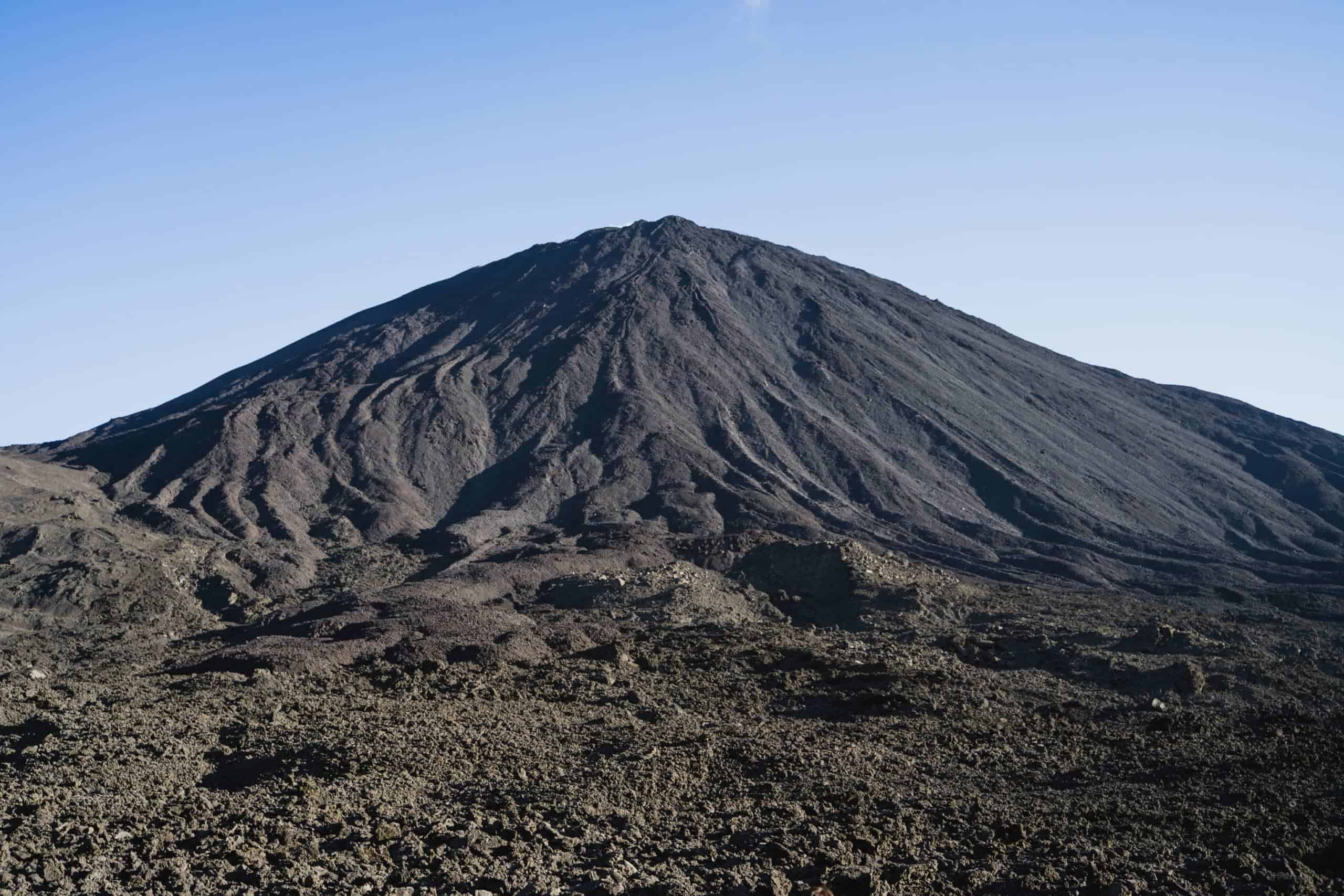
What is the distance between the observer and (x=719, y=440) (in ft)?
206

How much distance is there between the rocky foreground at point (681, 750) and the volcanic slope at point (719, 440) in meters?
14.0

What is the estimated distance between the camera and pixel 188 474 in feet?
190

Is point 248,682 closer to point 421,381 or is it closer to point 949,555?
point 949,555

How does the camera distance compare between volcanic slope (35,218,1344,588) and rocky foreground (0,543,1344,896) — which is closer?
rocky foreground (0,543,1344,896)

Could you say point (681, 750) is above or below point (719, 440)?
below

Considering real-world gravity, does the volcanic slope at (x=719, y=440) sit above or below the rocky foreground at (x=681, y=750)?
above

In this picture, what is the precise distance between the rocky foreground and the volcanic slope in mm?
14030

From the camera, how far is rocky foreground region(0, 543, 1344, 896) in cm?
1412

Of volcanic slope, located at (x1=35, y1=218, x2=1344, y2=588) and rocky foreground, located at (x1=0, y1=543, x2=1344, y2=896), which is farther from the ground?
volcanic slope, located at (x1=35, y1=218, x2=1344, y2=588)

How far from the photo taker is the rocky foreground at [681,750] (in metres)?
14.1

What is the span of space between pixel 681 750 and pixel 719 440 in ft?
137

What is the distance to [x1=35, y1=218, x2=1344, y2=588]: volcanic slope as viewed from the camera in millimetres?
54281

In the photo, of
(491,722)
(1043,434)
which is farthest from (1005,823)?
(1043,434)

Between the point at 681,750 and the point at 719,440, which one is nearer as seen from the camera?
the point at 681,750
